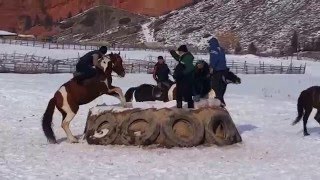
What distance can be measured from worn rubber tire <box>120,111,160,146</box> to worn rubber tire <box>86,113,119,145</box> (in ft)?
0.64

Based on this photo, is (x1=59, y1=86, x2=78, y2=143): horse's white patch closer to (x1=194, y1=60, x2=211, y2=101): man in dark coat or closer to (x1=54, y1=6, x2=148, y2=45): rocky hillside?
(x1=194, y1=60, x2=211, y2=101): man in dark coat

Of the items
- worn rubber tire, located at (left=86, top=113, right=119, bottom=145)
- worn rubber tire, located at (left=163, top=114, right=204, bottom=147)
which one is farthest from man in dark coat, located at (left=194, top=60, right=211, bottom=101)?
worn rubber tire, located at (left=86, top=113, right=119, bottom=145)

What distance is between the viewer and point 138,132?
41.1 ft

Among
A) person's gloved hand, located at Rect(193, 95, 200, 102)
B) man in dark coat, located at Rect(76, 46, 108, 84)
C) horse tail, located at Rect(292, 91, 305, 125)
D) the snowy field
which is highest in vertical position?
man in dark coat, located at Rect(76, 46, 108, 84)

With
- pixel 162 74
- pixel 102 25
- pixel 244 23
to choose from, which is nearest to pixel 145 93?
pixel 162 74

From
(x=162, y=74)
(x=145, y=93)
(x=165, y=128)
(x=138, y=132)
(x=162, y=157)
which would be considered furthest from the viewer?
(x=145, y=93)

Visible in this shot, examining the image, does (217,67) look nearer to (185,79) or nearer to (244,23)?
(185,79)

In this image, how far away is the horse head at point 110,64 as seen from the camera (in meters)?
13.2

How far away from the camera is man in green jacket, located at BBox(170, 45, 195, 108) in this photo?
13016 mm

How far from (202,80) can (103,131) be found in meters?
2.68

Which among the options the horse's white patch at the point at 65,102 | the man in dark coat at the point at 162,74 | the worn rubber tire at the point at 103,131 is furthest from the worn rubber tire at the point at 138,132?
the man in dark coat at the point at 162,74

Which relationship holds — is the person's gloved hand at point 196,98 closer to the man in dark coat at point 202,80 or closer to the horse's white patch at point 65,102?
the man in dark coat at point 202,80

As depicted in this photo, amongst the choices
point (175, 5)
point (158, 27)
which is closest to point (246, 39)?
point (158, 27)

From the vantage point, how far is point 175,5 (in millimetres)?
160000
